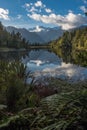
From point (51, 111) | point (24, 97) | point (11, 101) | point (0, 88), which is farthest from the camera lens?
point (0, 88)

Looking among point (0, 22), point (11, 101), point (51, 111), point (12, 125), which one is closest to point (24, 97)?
point (11, 101)

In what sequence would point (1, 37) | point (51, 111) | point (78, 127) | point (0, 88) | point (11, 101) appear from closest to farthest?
1. point (78, 127)
2. point (51, 111)
3. point (11, 101)
4. point (0, 88)
5. point (1, 37)

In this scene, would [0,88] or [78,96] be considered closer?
[78,96]

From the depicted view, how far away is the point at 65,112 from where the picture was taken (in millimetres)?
4520

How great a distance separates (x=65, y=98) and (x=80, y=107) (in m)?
0.24

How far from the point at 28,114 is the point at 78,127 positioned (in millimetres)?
976

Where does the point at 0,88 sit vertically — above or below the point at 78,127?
below

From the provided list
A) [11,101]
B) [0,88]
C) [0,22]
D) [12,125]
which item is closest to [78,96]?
[12,125]

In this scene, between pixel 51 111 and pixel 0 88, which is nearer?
pixel 51 111

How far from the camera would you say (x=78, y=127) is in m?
4.27

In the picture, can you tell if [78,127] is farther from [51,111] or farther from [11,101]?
[11,101]

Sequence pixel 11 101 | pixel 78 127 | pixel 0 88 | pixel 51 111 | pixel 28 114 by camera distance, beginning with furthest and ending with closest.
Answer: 1. pixel 0 88
2. pixel 11 101
3. pixel 28 114
4. pixel 51 111
5. pixel 78 127

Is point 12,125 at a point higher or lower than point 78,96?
lower

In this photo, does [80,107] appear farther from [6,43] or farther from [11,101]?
[6,43]
